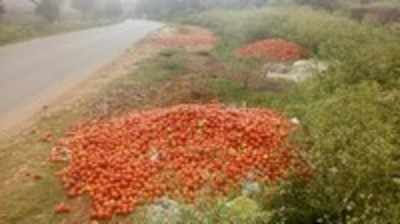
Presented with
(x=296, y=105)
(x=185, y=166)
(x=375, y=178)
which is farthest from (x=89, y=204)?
(x=296, y=105)

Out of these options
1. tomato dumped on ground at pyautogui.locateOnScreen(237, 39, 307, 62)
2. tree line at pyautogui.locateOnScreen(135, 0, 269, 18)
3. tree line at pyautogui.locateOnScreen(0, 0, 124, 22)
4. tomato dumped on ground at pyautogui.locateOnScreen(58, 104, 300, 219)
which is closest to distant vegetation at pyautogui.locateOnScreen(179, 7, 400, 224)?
tomato dumped on ground at pyautogui.locateOnScreen(58, 104, 300, 219)

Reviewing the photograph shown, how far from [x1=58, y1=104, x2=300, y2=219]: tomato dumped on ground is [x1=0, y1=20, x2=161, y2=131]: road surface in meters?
4.00

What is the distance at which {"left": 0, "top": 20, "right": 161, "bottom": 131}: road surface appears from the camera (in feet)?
49.4

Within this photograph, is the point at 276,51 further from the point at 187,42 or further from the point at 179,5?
the point at 179,5

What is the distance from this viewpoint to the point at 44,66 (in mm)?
20656

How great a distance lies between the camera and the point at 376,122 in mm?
8234

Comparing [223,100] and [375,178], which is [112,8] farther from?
[375,178]

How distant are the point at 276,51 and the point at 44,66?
7.83 metres

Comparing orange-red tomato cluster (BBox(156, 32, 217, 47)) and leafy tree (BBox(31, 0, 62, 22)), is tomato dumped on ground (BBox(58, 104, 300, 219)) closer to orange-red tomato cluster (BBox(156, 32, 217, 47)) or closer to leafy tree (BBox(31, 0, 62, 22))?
orange-red tomato cluster (BBox(156, 32, 217, 47))

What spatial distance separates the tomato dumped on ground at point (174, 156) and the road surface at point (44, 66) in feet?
13.1

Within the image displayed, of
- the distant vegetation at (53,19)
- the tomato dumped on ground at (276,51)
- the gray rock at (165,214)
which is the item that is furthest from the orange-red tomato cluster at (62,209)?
the distant vegetation at (53,19)

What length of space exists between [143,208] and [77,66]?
47.0ft

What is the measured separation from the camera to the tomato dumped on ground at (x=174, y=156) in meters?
8.04

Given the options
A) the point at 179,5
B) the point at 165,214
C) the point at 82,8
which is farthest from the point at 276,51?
the point at 82,8
